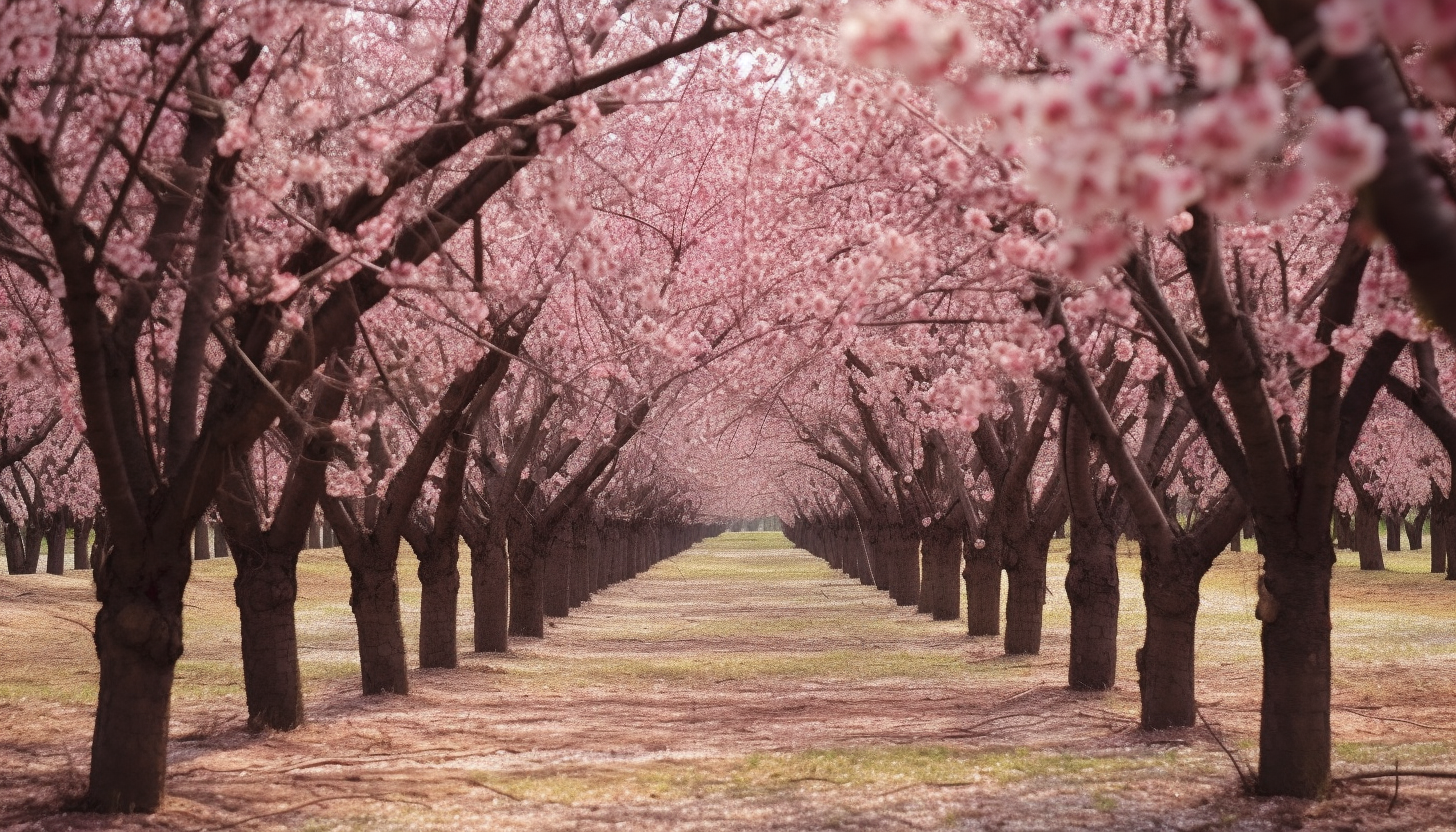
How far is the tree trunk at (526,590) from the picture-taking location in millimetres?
24281

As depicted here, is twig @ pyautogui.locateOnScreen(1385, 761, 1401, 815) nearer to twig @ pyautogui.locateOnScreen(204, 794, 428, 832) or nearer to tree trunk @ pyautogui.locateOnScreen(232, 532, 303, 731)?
twig @ pyautogui.locateOnScreen(204, 794, 428, 832)

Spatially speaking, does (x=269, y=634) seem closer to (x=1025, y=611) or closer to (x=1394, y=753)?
(x=1394, y=753)

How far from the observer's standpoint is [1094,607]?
49.8 feet

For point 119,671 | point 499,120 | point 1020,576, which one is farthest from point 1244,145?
point 1020,576

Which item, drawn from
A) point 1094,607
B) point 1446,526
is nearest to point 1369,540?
point 1446,526

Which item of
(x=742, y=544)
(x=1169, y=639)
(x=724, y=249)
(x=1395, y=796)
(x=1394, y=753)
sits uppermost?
(x=724, y=249)

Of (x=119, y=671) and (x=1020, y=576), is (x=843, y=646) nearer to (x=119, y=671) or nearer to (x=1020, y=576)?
(x=1020, y=576)

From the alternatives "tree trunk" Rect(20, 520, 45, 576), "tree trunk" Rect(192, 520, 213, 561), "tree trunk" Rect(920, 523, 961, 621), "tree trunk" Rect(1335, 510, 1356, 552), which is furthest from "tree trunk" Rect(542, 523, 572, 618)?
"tree trunk" Rect(1335, 510, 1356, 552)

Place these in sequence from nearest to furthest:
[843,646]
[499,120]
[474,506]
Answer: [499,120], [474,506], [843,646]

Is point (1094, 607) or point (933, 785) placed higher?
point (1094, 607)

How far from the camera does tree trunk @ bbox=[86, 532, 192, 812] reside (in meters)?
8.31

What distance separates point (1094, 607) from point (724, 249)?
274 inches

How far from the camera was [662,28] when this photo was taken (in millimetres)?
15016

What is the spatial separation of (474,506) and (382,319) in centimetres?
659
